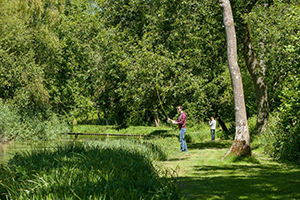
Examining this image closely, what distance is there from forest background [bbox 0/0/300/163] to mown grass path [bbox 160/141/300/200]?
1.81 m

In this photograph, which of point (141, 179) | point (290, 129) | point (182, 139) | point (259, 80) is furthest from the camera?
point (259, 80)

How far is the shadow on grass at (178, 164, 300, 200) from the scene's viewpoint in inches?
307

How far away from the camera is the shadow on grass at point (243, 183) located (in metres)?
7.80

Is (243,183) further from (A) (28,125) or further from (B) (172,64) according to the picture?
(A) (28,125)

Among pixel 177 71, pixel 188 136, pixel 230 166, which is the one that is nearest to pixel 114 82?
pixel 177 71

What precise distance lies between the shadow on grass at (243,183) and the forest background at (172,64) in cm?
237

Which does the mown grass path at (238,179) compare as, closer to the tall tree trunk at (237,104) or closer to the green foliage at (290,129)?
the tall tree trunk at (237,104)

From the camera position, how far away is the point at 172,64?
64.7 feet

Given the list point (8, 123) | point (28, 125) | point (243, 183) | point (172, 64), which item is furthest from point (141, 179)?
point (28, 125)

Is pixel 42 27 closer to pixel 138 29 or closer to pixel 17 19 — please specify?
pixel 17 19

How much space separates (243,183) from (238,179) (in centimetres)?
56

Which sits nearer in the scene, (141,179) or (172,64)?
(141,179)

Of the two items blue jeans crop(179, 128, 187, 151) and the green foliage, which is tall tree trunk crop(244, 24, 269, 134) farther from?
the green foliage

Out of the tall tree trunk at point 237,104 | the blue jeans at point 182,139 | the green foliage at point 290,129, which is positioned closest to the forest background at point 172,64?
the green foliage at point 290,129
